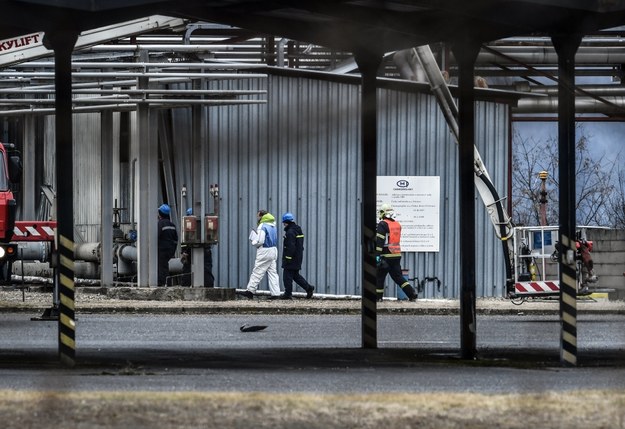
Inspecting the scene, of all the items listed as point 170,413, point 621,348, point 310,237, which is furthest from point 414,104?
point 170,413

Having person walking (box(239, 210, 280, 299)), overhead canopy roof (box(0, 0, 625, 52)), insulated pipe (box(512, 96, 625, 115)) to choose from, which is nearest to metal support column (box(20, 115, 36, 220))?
person walking (box(239, 210, 280, 299))

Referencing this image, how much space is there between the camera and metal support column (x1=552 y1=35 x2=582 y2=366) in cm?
1480

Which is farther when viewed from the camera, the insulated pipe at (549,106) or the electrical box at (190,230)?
the insulated pipe at (549,106)

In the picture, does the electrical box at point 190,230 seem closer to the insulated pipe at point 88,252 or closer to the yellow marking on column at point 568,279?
the insulated pipe at point 88,252

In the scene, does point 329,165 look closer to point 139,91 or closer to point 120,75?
point 139,91

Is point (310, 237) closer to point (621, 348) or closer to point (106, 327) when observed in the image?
point (106, 327)

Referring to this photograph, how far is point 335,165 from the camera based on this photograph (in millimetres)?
30469

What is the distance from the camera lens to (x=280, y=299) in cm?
2991

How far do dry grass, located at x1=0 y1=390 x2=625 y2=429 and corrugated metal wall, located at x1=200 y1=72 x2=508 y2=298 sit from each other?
63.0ft

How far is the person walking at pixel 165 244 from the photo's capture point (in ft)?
99.3

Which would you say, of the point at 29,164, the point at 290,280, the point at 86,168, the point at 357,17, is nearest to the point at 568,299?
the point at 357,17

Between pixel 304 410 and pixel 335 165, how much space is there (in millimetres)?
20648

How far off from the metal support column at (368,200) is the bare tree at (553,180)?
32.8m

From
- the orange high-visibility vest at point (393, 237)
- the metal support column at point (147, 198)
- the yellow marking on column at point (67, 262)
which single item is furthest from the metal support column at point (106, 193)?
the yellow marking on column at point (67, 262)
